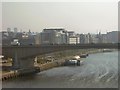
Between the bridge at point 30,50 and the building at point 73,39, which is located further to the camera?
the building at point 73,39

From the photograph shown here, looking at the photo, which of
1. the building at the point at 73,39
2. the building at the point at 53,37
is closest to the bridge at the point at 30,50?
the building at the point at 53,37

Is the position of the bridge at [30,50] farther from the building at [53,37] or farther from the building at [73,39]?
the building at [73,39]

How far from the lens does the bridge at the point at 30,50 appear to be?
24172 millimetres

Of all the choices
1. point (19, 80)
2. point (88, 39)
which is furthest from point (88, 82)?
point (88, 39)

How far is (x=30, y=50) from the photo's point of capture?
2458 cm

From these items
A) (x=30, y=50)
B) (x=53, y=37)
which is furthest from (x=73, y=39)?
(x=30, y=50)

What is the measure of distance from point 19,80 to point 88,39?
216ft

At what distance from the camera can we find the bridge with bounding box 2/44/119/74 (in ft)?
79.3

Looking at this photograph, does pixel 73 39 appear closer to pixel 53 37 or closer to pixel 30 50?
pixel 53 37

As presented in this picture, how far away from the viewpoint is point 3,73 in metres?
20.6

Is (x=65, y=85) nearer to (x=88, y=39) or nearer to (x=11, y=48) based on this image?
(x=11, y=48)

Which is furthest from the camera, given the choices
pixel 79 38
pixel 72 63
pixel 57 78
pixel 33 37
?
pixel 79 38

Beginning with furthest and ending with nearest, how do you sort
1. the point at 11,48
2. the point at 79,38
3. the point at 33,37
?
1. the point at 79,38
2. the point at 33,37
3. the point at 11,48

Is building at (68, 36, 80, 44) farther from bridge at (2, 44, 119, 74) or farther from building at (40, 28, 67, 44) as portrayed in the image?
bridge at (2, 44, 119, 74)
